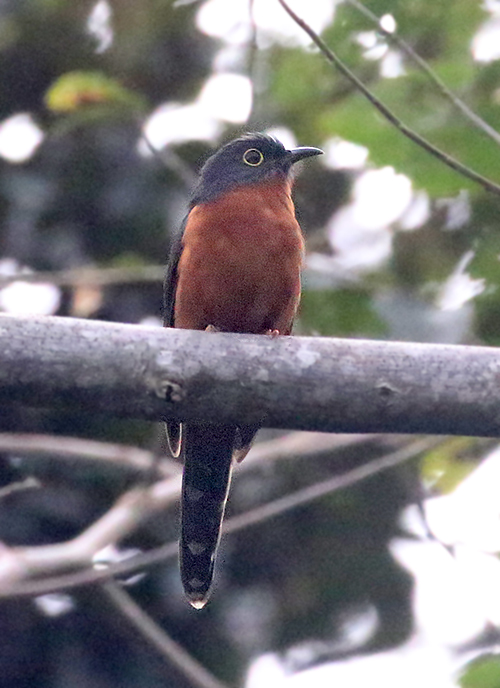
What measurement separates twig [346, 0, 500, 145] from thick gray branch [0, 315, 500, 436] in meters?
1.01

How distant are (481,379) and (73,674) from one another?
3069 millimetres

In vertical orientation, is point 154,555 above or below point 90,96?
below

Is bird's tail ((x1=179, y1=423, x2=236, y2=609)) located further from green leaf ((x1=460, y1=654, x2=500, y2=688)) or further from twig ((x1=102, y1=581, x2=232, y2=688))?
green leaf ((x1=460, y1=654, x2=500, y2=688))

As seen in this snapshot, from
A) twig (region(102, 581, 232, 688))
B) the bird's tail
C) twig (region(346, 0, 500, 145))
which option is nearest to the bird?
the bird's tail

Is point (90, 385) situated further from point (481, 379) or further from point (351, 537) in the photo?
point (351, 537)

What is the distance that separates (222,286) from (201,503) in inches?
37.7

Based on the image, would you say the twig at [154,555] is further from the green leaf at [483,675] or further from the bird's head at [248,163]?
the green leaf at [483,675]

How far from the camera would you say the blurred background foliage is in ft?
15.8

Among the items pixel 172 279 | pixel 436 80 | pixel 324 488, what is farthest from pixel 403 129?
pixel 324 488

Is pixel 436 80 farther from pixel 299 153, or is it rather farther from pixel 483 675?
pixel 483 675

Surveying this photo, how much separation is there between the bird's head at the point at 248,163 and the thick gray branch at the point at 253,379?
1.72 meters

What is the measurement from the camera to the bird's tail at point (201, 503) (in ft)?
13.3

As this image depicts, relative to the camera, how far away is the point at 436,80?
3.44 metres

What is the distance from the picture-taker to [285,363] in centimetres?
274
